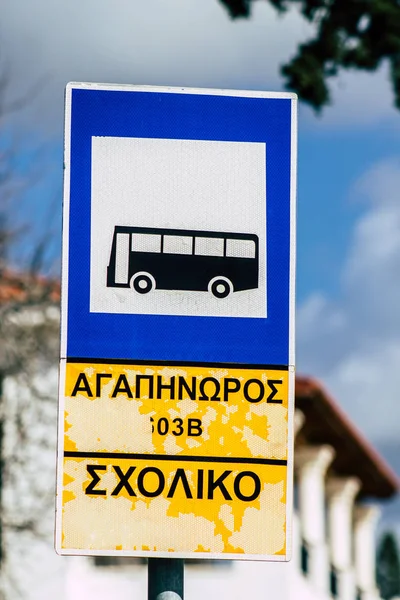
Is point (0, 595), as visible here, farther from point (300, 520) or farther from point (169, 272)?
point (169, 272)

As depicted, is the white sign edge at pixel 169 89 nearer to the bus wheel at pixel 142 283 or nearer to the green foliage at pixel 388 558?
the bus wheel at pixel 142 283

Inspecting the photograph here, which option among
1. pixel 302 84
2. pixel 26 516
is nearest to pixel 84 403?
pixel 302 84

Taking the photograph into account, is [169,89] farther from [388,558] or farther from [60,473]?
[388,558]

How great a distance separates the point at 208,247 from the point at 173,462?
0.52 m

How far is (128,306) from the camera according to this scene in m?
3.58

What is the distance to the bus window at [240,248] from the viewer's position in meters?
3.59

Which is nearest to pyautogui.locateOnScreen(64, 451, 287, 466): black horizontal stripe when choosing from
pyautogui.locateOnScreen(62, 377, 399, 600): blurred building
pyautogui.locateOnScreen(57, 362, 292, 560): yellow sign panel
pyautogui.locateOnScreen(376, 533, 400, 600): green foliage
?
pyautogui.locateOnScreen(57, 362, 292, 560): yellow sign panel

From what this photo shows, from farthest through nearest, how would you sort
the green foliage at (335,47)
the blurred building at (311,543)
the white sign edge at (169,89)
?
the blurred building at (311,543) < the green foliage at (335,47) < the white sign edge at (169,89)

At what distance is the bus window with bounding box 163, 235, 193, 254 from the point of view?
11.7 feet

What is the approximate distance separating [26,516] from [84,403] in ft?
62.7

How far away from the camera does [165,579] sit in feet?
11.3

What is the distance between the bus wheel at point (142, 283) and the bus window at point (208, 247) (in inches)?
5.0

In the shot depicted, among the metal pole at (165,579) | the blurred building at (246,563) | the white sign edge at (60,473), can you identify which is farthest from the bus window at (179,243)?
the blurred building at (246,563)

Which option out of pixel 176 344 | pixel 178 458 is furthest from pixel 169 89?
pixel 178 458
